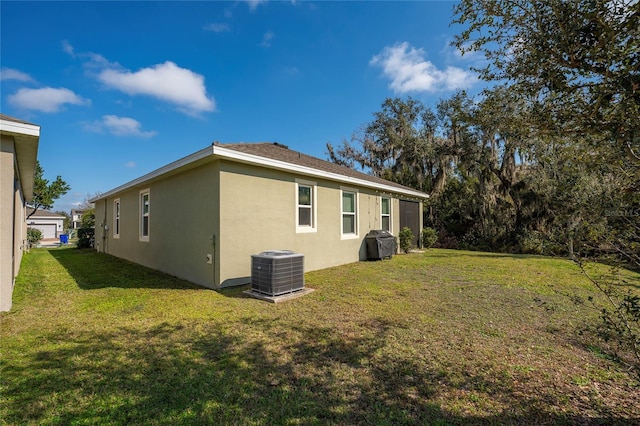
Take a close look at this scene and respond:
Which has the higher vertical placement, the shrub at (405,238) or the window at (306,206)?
the window at (306,206)

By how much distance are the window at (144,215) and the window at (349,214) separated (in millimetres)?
6299

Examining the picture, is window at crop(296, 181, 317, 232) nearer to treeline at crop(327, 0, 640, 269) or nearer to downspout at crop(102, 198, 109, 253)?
treeline at crop(327, 0, 640, 269)

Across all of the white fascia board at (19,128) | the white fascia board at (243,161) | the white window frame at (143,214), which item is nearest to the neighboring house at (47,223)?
the white fascia board at (243,161)

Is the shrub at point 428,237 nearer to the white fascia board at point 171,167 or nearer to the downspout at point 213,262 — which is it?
the downspout at point 213,262

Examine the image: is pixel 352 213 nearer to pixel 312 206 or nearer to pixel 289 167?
pixel 312 206

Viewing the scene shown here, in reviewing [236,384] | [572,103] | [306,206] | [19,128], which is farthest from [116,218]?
[572,103]

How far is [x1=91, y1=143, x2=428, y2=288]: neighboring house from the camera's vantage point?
6113 millimetres

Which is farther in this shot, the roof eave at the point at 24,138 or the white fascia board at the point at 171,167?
the white fascia board at the point at 171,167

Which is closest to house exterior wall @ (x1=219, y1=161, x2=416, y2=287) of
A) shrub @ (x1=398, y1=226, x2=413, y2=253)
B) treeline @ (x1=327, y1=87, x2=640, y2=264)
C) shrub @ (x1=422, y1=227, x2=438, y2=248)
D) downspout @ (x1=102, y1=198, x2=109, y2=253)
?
shrub @ (x1=398, y1=226, x2=413, y2=253)

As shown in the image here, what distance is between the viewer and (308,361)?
2967mm

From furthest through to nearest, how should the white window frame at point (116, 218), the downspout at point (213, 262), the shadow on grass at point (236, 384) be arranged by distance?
1. the white window frame at point (116, 218)
2. the downspout at point (213, 262)
3. the shadow on grass at point (236, 384)

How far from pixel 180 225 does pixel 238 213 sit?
6.85 feet

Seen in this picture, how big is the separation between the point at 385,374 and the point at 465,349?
114cm

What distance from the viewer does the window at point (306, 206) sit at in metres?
7.83
